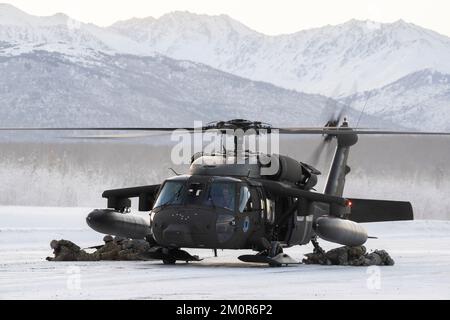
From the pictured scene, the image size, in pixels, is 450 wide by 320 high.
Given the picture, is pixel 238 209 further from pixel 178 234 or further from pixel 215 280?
pixel 215 280

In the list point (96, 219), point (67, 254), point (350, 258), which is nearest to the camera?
point (96, 219)

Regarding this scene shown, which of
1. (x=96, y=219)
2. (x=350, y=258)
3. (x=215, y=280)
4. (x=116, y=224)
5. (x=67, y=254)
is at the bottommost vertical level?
(x=215, y=280)

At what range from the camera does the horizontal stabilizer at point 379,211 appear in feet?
89.8

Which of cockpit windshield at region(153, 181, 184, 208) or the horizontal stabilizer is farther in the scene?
the horizontal stabilizer

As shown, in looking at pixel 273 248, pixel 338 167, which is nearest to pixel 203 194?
pixel 273 248

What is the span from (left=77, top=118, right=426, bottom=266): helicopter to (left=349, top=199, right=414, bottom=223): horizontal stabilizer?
29 mm

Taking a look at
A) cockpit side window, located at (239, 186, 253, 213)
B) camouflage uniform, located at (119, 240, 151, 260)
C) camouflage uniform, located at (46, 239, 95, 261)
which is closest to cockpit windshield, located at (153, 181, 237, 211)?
cockpit side window, located at (239, 186, 253, 213)

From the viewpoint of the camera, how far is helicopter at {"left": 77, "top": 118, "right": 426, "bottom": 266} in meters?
23.1

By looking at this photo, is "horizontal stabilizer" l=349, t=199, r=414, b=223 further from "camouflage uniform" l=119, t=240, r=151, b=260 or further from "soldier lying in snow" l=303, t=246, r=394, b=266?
"camouflage uniform" l=119, t=240, r=151, b=260

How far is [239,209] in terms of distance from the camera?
23578mm

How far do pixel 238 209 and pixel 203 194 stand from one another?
0.82 meters

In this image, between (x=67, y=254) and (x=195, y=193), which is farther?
(x=67, y=254)

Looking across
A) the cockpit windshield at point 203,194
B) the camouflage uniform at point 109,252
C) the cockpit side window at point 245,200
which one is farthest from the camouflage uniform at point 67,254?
the cockpit side window at point 245,200
